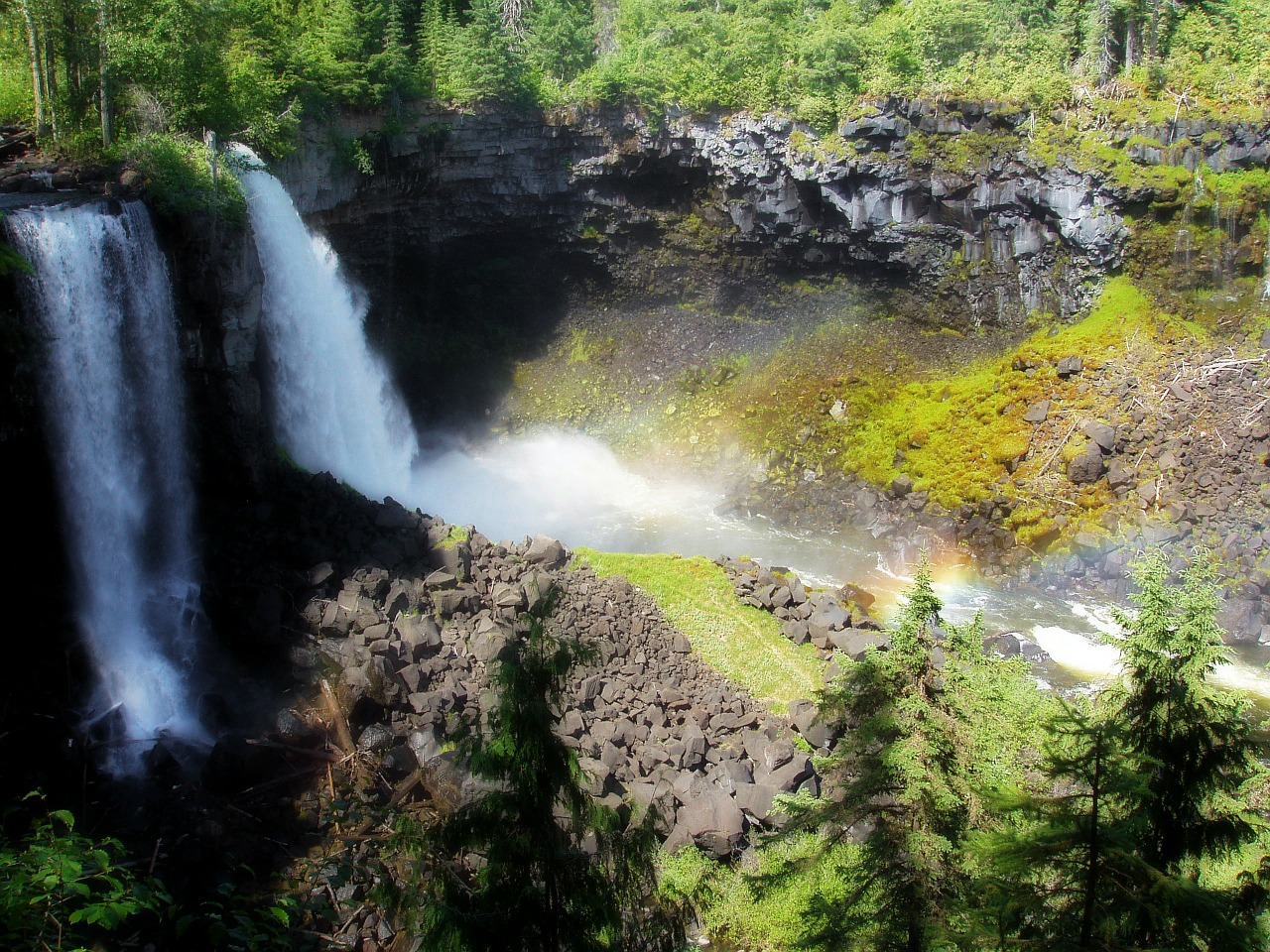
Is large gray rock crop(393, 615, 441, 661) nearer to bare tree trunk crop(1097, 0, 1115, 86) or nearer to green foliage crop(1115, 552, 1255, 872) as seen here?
green foliage crop(1115, 552, 1255, 872)

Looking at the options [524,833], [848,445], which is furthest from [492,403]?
[524,833]

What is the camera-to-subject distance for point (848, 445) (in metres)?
26.6

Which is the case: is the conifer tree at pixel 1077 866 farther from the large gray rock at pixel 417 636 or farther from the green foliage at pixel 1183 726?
the large gray rock at pixel 417 636

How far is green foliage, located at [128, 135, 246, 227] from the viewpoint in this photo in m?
16.3

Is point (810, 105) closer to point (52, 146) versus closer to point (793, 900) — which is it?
point (52, 146)

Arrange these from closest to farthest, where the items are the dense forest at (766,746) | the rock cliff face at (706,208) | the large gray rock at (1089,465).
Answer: the dense forest at (766,746) < the large gray rock at (1089,465) < the rock cliff face at (706,208)

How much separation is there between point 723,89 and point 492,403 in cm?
1313

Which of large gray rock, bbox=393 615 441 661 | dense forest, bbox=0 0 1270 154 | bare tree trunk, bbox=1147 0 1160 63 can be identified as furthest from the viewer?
bare tree trunk, bbox=1147 0 1160 63

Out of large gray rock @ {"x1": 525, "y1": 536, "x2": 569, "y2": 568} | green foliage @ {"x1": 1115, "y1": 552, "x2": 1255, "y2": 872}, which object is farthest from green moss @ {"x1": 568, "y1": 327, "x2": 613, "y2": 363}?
green foliage @ {"x1": 1115, "y1": 552, "x2": 1255, "y2": 872}

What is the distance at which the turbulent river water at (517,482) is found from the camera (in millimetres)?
19797

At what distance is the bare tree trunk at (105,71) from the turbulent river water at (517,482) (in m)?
2.97

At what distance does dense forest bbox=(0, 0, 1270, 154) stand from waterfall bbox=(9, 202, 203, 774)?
8064 mm

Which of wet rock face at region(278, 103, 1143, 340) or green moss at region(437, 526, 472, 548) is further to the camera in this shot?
wet rock face at region(278, 103, 1143, 340)

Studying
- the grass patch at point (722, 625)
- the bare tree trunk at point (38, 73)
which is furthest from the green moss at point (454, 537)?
the bare tree trunk at point (38, 73)
